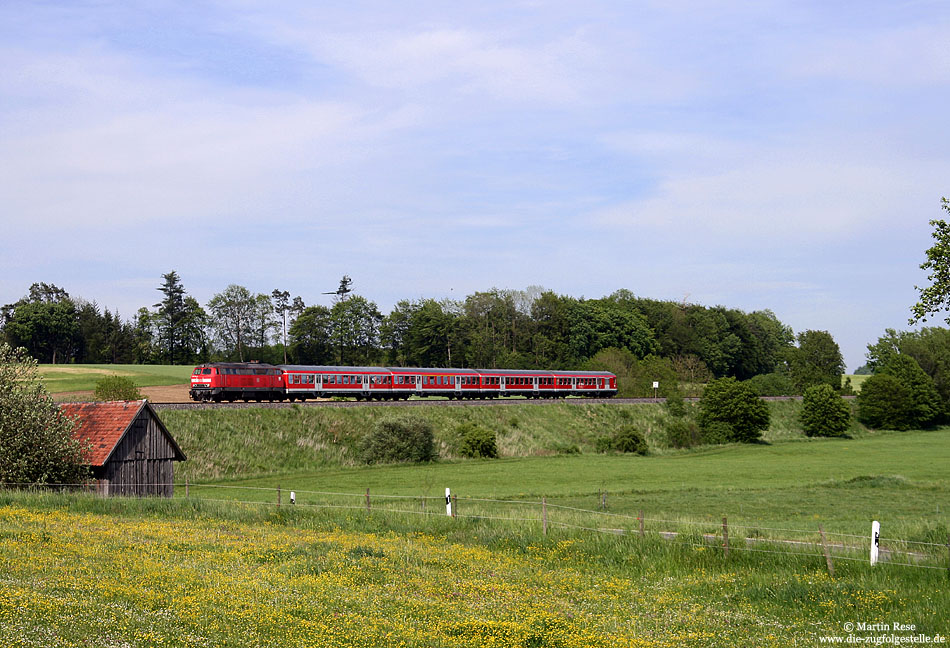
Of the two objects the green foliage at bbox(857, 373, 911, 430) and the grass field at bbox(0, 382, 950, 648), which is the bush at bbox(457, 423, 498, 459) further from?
the green foliage at bbox(857, 373, 911, 430)

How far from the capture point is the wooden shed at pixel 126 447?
120 feet

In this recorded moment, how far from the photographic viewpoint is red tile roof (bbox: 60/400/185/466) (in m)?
36.5

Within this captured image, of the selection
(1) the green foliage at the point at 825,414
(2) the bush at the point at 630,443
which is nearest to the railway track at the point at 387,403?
(2) the bush at the point at 630,443

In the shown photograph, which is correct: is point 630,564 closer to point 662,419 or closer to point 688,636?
point 688,636

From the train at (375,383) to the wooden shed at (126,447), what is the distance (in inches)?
812

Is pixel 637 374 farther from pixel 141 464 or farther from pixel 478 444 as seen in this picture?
pixel 141 464

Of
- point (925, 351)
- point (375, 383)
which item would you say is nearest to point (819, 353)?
point (925, 351)

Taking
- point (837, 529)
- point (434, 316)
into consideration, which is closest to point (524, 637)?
point (837, 529)

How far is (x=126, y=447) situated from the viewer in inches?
1475

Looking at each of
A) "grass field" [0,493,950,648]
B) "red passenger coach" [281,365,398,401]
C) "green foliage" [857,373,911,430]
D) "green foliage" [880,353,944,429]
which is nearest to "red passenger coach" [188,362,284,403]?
"red passenger coach" [281,365,398,401]

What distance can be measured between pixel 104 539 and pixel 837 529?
22299 millimetres

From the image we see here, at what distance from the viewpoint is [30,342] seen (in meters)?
123

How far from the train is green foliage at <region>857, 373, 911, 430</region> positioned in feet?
107

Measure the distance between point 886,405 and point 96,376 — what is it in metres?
91.8
